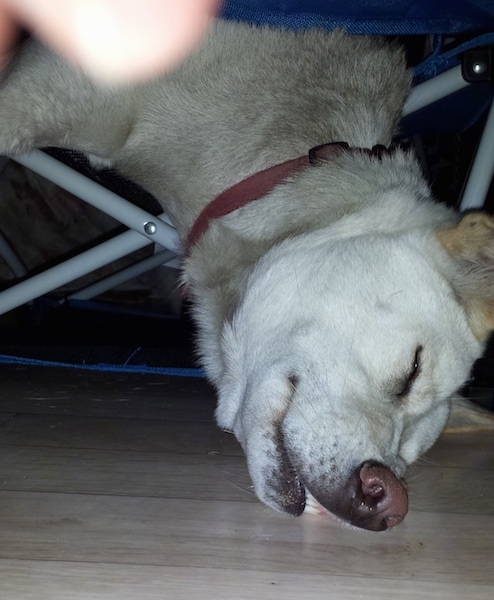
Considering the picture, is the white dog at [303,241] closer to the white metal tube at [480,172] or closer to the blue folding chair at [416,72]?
the blue folding chair at [416,72]

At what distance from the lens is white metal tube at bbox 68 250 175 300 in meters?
3.61

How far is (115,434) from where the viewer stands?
209 cm

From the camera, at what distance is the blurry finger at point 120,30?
192cm

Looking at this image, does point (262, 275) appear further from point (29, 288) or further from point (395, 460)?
point (29, 288)

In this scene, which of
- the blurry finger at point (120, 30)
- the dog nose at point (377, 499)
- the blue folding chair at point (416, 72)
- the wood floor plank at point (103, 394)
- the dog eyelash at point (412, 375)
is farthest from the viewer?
the wood floor plank at point (103, 394)

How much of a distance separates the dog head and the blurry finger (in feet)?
2.19

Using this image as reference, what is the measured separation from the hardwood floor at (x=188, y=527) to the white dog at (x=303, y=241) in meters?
0.10

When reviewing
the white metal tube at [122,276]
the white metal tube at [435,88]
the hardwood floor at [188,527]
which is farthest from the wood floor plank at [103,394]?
the white metal tube at [435,88]

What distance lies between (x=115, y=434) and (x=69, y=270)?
30.4 inches

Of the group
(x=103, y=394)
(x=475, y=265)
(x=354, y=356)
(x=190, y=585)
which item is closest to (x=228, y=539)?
(x=190, y=585)

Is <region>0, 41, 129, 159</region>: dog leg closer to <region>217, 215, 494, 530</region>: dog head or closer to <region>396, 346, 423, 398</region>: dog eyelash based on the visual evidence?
<region>217, 215, 494, 530</region>: dog head

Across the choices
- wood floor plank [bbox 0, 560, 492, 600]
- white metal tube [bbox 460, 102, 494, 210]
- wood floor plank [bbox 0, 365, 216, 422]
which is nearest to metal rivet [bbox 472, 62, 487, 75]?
white metal tube [bbox 460, 102, 494, 210]

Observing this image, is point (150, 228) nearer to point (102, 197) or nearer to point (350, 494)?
point (102, 197)

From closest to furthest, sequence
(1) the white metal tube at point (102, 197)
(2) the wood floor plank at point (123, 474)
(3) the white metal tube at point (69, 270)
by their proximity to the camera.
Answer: (2) the wood floor plank at point (123, 474) → (1) the white metal tube at point (102, 197) → (3) the white metal tube at point (69, 270)
